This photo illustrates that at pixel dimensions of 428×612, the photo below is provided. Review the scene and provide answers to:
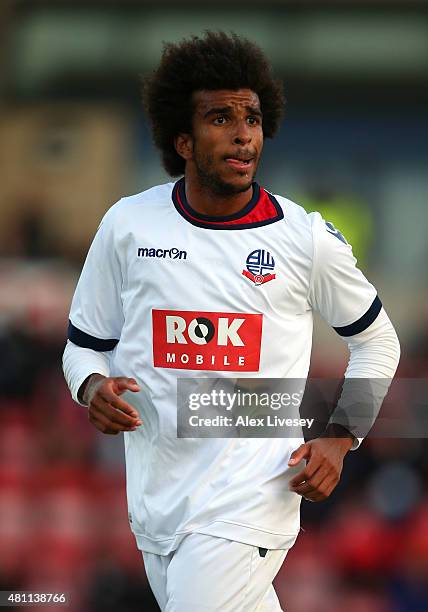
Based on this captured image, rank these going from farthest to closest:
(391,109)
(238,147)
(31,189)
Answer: (391,109) → (31,189) → (238,147)

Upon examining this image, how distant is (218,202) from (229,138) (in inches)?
8.5

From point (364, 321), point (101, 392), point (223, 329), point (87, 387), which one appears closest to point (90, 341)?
point (87, 387)

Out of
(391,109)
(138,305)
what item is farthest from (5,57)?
(138,305)

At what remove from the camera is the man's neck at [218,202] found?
12.7 ft

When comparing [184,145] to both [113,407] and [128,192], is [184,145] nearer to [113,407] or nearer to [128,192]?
[113,407]

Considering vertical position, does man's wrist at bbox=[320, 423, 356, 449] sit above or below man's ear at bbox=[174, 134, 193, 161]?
below

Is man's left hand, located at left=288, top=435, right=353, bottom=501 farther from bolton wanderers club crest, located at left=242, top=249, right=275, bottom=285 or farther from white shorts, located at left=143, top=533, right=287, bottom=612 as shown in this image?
bolton wanderers club crest, located at left=242, top=249, right=275, bottom=285

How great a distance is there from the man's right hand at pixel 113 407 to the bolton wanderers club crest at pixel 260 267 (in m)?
0.47

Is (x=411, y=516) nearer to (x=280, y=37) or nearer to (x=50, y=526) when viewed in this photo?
(x=50, y=526)

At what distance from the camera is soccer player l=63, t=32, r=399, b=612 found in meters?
3.70

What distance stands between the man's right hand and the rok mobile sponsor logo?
6.8 inches

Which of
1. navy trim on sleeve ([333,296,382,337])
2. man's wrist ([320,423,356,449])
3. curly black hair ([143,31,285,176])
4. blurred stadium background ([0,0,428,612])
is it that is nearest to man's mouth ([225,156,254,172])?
curly black hair ([143,31,285,176])

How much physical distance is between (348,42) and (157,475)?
1315cm

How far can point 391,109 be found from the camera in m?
15.8
